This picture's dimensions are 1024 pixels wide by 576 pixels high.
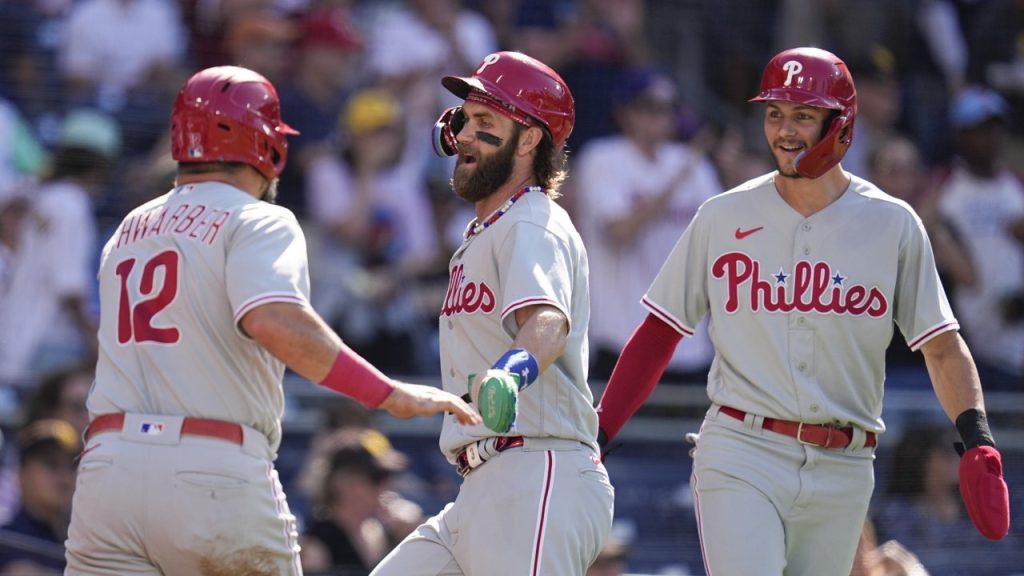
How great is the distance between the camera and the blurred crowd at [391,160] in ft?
29.6

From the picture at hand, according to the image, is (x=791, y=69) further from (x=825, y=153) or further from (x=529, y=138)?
(x=529, y=138)

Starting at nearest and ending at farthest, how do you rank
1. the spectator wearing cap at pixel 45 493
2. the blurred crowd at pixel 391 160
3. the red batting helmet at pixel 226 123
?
the red batting helmet at pixel 226 123 < the spectator wearing cap at pixel 45 493 < the blurred crowd at pixel 391 160

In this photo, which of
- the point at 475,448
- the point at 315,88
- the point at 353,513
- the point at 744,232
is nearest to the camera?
the point at 475,448

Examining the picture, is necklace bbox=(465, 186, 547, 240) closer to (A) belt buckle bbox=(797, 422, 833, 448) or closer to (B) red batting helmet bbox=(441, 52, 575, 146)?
(B) red batting helmet bbox=(441, 52, 575, 146)

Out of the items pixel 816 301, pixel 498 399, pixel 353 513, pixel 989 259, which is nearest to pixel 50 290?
pixel 353 513

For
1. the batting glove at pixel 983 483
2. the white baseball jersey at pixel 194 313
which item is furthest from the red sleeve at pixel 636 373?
the white baseball jersey at pixel 194 313

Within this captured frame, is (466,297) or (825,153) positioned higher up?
(825,153)

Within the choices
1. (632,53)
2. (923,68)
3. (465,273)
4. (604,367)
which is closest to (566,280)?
(465,273)

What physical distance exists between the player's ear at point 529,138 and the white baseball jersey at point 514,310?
16 centimetres

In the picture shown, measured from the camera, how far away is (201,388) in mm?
4527

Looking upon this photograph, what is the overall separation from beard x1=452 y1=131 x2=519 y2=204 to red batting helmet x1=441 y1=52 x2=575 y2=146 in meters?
0.10

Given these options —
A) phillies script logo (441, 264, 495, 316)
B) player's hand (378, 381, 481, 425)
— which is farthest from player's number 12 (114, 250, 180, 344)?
phillies script logo (441, 264, 495, 316)

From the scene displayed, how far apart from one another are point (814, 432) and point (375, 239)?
193 inches

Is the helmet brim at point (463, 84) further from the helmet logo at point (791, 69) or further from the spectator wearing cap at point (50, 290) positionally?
the spectator wearing cap at point (50, 290)
